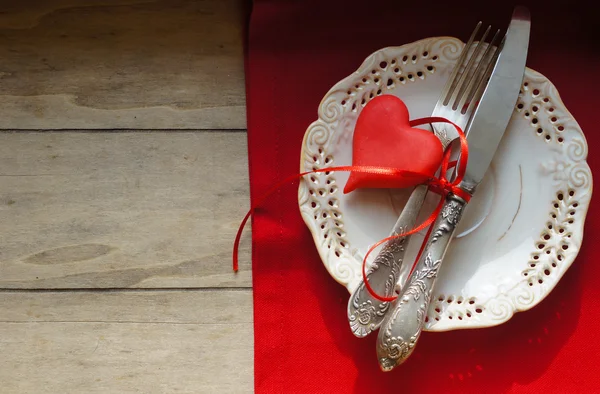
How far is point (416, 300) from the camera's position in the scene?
0.56 meters

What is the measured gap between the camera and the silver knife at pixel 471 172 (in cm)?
57

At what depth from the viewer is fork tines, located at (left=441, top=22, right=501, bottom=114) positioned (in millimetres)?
587

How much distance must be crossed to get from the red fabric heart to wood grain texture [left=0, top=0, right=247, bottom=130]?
14 cm

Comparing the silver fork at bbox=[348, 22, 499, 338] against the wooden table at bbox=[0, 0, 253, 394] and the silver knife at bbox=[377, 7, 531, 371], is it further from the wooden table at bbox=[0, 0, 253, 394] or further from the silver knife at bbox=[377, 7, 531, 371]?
the wooden table at bbox=[0, 0, 253, 394]

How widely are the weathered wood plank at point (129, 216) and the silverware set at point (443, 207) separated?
0.14 meters

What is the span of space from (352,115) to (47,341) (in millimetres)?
382

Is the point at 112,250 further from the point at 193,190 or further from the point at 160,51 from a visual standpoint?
the point at 160,51

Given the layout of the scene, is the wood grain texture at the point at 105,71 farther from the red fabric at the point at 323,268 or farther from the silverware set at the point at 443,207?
the silverware set at the point at 443,207

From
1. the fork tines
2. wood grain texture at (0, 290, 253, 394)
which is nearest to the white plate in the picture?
the fork tines

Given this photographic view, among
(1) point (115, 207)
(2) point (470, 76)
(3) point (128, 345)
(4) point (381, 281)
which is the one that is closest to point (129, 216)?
(1) point (115, 207)

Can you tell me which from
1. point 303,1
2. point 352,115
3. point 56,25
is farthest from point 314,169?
point 56,25

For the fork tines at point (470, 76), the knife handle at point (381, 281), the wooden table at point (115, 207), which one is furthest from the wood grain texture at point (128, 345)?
the fork tines at point (470, 76)

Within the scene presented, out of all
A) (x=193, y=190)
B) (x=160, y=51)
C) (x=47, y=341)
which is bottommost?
(x=47, y=341)

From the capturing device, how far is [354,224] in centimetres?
60
